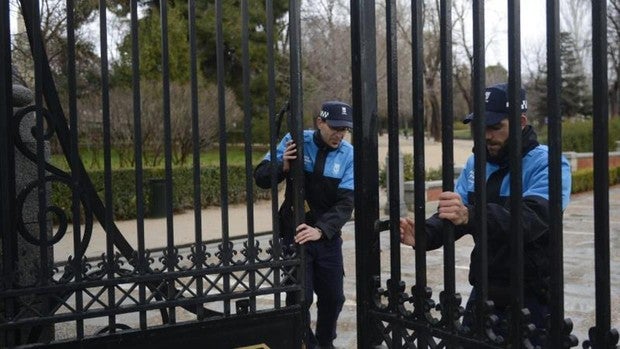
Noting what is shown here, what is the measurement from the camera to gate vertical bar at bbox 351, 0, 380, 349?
280 centimetres

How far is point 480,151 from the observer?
226 cm

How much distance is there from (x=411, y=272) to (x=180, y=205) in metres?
8.24

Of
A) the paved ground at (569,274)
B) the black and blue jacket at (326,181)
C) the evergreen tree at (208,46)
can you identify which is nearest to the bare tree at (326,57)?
the evergreen tree at (208,46)

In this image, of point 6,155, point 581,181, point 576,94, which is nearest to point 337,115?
point 6,155

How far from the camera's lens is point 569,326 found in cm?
197

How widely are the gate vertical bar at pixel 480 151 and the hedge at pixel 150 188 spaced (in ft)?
34.6

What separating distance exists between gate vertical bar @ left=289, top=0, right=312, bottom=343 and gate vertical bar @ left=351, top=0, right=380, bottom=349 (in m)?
0.78

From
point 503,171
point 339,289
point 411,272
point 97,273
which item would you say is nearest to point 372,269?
point 503,171

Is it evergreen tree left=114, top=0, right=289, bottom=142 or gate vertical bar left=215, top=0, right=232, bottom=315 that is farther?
evergreen tree left=114, top=0, right=289, bottom=142

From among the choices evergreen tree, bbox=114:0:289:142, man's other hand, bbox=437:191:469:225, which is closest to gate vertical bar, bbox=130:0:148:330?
man's other hand, bbox=437:191:469:225

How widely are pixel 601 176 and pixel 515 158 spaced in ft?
0.93

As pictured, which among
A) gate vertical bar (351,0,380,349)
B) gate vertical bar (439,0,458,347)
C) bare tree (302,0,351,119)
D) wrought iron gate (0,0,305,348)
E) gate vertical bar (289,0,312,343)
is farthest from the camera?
bare tree (302,0,351,119)

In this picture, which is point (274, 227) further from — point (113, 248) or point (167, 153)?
point (113, 248)

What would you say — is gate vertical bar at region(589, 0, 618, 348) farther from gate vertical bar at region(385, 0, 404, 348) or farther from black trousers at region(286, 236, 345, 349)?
black trousers at region(286, 236, 345, 349)
